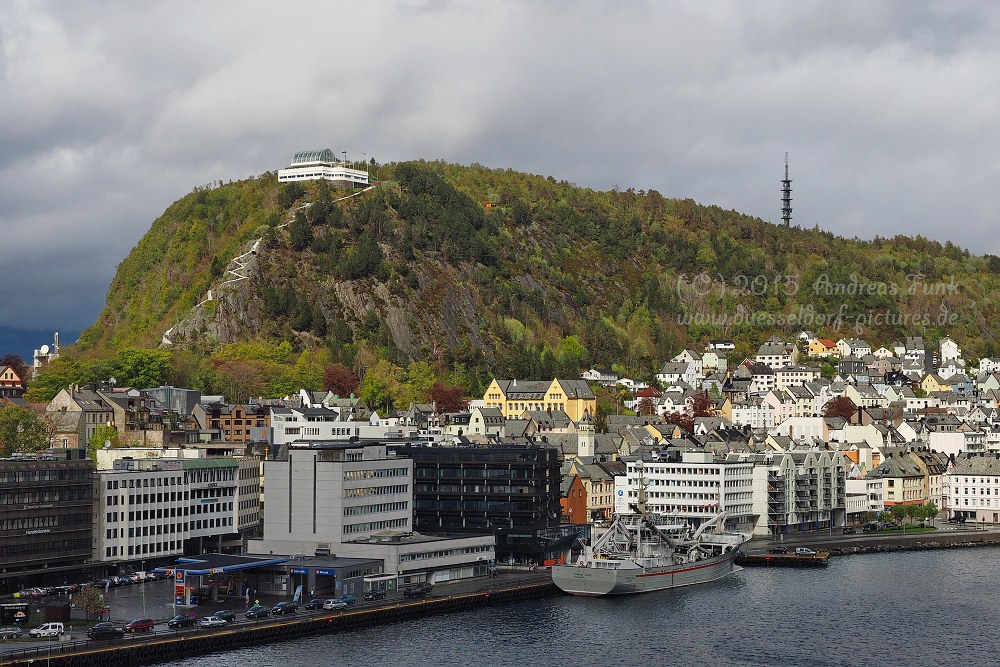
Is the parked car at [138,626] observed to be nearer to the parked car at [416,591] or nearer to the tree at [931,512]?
the parked car at [416,591]

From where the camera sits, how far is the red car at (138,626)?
8362 cm

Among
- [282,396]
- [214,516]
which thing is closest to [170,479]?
[214,516]

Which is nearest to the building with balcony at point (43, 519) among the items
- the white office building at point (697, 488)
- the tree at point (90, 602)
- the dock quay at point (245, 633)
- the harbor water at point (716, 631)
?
the tree at point (90, 602)

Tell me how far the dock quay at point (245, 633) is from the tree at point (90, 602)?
20.2ft

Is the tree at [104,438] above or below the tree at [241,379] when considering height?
below

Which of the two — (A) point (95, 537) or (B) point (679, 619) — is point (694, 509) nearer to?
(B) point (679, 619)

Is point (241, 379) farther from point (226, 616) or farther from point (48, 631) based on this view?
point (48, 631)

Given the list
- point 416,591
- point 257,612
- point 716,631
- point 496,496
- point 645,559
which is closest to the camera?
point 257,612

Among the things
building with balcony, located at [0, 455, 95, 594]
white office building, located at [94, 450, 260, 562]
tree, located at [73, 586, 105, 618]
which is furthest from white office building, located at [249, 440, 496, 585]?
tree, located at [73, 586, 105, 618]

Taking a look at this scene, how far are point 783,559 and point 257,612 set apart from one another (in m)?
53.8

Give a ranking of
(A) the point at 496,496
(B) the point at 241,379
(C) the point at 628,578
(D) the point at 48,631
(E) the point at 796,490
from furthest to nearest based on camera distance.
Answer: (B) the point at 241,379 < (E) the point at 796,490 < (A) the point at 496,496 < (C) the point at 628,578 < (D) the point at 48,631

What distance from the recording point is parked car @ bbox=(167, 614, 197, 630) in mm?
85250

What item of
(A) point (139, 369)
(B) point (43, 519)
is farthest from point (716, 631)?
(A) point (139, 369)

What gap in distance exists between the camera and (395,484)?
11225 cm
